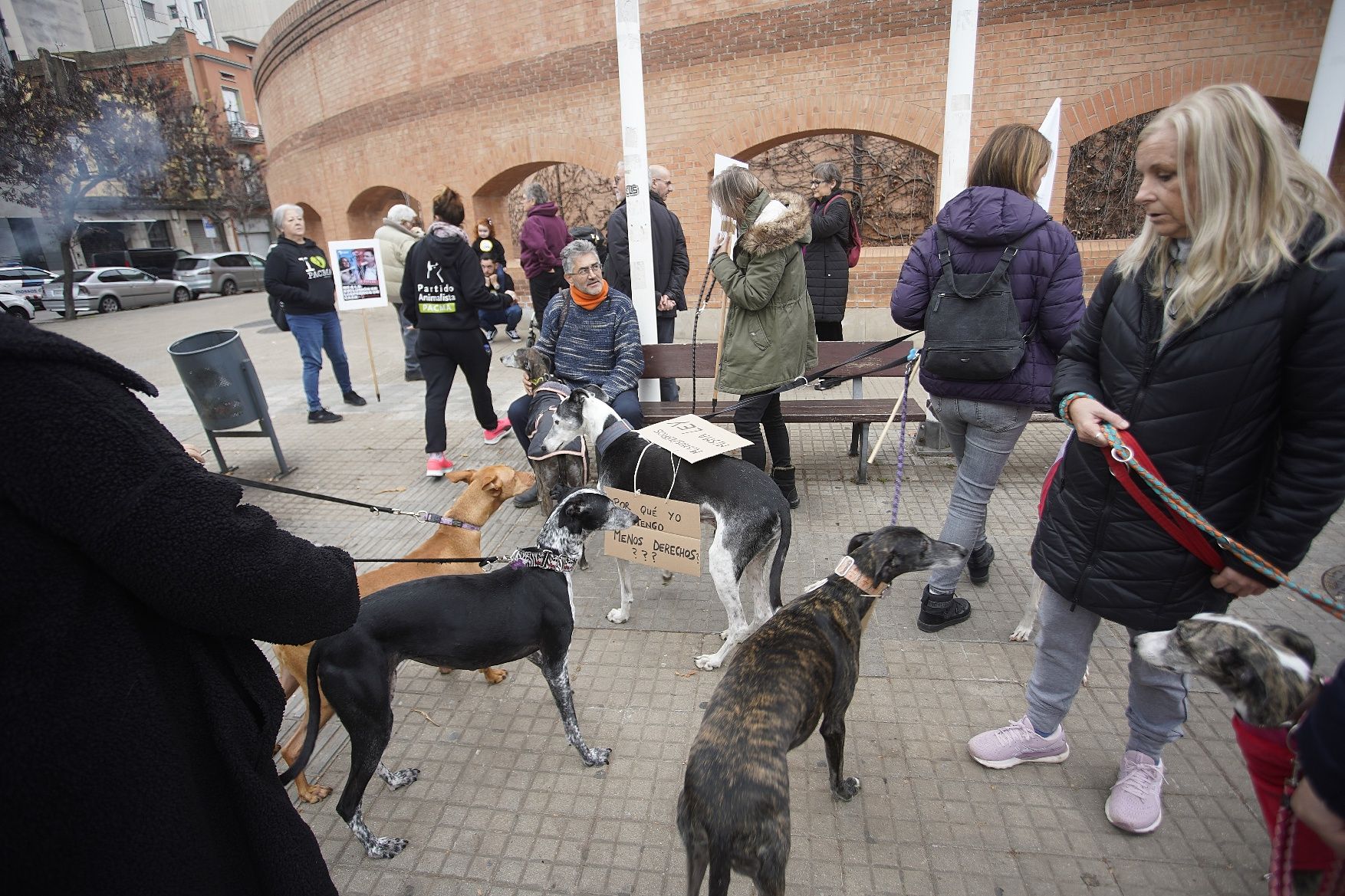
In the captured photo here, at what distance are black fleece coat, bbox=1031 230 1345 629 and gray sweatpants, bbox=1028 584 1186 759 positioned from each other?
161 millimetres

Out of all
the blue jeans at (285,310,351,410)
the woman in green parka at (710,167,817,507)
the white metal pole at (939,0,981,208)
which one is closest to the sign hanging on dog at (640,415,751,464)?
the woman in green parka at (710,167,817,507)

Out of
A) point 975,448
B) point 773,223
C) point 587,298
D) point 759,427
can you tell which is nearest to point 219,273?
point 587,298

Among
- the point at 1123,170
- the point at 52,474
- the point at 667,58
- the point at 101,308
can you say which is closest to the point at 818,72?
the point at 667,58

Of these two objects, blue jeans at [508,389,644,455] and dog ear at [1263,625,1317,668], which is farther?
blue jeans at [508,389,644,455]

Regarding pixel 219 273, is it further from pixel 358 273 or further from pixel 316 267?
pixel 316 267

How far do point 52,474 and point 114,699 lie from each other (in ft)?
1.26

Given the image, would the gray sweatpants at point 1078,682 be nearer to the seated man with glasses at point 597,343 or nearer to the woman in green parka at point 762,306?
the woman in green parka at point 762,306

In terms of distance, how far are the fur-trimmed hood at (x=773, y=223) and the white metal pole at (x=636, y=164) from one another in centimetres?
188

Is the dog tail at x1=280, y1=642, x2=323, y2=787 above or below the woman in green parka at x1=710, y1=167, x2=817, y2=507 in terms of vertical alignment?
below

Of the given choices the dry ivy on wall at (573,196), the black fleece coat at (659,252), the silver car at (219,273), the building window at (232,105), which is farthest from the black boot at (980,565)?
the building window at (232,105)

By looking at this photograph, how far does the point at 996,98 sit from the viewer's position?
28.6 feet

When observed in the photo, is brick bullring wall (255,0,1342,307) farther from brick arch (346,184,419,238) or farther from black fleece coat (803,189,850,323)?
black fleece coat (803,189,850,323)

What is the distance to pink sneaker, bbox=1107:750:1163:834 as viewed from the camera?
2342 mm

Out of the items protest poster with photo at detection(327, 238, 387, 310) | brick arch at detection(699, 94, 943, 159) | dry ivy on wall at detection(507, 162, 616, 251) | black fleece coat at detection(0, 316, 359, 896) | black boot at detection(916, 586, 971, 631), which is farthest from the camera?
dry ivy on wall at detection(507, 162, 616, 251)
